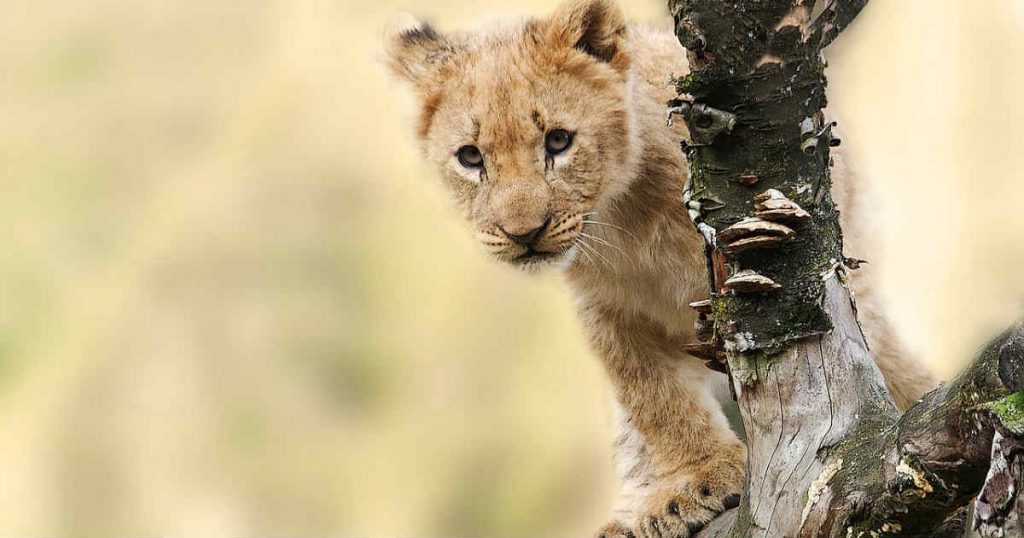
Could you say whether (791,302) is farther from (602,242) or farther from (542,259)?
(602,242)

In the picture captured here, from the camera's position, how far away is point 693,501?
3459 mm

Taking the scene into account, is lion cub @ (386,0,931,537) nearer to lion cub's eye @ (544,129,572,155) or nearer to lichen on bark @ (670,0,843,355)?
lion cub's eye @ (544,129,572,155)

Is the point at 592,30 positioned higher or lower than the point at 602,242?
higher

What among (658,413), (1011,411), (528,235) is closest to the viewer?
(1011,411)

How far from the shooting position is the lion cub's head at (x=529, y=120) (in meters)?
3.03

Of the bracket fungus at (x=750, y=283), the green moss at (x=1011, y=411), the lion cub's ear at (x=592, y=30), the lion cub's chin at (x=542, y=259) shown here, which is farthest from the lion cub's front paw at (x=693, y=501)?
the green moss at (x=1011, y=411)

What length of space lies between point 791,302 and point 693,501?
1.45 m

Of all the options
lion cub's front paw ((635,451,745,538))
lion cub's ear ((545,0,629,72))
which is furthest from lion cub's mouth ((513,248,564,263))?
lion cub's front paw ((635,451,745,538))

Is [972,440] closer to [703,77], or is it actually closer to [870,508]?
[870,508]

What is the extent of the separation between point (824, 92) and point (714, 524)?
163cm

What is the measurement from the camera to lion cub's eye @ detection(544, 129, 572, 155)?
3.11 m

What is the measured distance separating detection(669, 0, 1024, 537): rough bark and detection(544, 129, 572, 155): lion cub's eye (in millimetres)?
944

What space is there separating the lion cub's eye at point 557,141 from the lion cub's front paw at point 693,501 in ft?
3.91

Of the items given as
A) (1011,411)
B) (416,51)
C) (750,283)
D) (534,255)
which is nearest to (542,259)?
(534,255)
